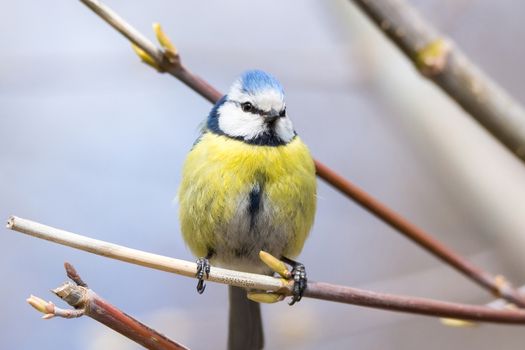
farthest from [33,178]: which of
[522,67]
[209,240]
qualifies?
[522,67]

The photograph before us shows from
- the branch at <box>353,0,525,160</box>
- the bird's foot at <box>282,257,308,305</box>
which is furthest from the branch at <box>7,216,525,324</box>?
the branch at <box>353,0,525,160</box>

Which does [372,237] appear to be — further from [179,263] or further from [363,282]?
[179,263]

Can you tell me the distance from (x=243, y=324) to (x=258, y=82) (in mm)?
800

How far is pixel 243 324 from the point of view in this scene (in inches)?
97.6

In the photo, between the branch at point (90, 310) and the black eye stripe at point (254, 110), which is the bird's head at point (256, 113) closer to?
the black eye stripe at point (254, 110)

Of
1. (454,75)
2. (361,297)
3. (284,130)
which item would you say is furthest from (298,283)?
(284,130)

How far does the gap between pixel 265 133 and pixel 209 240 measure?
377 mm

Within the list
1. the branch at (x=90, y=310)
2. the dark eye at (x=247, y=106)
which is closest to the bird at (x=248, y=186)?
the dark eye at (x=247, y=106)

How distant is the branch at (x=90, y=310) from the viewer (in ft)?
3.74

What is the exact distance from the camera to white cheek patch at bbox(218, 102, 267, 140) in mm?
2352

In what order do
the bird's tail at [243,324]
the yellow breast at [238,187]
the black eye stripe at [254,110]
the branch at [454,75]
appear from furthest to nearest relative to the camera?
the bird's tail at [243,324] → the black eye stripe at [254,110] → the yellow breast at [238,187] → the branch at [454,75]

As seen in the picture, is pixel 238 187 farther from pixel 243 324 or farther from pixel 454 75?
pixel 454 75

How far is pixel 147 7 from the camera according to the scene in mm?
4938

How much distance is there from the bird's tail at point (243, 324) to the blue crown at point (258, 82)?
28.6 inches
